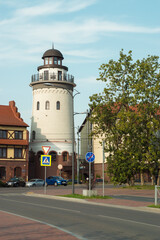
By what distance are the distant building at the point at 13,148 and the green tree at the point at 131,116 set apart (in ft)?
80.6

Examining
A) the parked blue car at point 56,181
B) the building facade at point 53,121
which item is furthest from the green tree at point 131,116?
the building facade at point 53,121

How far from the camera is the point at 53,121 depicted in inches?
2571

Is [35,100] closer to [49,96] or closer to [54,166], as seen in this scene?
[49,96]

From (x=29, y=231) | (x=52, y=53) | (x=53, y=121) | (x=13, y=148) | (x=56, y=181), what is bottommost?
(x=29, y=231)

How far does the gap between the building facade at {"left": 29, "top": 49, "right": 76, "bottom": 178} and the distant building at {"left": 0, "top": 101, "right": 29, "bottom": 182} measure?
3.03 m

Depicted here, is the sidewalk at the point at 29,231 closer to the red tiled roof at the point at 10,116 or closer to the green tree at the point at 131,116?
the green tree at the point at 131,116

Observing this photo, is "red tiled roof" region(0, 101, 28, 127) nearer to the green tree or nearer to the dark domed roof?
the dark domed roof

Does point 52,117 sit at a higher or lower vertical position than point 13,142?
higher

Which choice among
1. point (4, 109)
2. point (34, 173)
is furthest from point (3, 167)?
point (4, 109)

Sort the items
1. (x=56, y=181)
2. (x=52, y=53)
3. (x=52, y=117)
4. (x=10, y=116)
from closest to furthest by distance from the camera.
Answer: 1. (x=56, y=181)
2. (x=52, y=53)
3. (x=52, y=117)
4. (x=10, y=116)

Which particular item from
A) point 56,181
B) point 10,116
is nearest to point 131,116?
point 56,181

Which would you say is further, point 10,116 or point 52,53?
point 10,116

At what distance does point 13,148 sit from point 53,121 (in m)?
8.14

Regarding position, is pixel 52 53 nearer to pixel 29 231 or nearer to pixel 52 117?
pixel 52 117
